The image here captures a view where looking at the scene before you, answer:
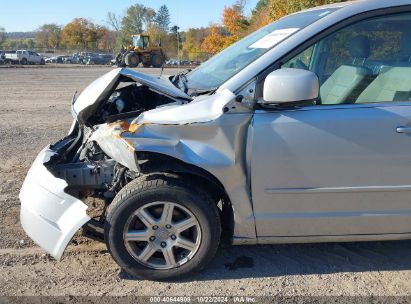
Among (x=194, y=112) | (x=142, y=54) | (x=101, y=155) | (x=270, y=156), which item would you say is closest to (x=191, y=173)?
(x=194, y=112)

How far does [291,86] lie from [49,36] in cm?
11622

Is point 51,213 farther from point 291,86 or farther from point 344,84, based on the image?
point 344,84

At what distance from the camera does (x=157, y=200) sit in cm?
308

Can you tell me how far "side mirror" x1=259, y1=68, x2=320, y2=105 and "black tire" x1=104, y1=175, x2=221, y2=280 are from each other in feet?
2.76

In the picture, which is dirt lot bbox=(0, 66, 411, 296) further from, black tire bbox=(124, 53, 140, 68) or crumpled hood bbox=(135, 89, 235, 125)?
black tire bbox=(124, 53, 140, 68)

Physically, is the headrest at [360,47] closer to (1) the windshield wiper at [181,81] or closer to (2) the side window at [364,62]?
(2) the side window at [364,62]

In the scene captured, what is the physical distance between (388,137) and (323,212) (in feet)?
2.15

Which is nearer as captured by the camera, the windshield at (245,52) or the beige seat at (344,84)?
the beige seat at (344,84)

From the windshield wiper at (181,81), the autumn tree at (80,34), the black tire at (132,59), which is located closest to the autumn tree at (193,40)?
the autumn tree at (80,34)

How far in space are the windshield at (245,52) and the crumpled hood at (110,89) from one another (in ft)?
0.88

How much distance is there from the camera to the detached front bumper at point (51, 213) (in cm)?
305

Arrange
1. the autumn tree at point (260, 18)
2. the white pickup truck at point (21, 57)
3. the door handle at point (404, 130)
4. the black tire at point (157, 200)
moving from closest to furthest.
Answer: the door handle at point (404, 130) → the black tire at point (157, 200) → the autumn tree at point (260, 18) → the white pickup truck at point (21, 57)

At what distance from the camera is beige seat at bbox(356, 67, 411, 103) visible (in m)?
3.09

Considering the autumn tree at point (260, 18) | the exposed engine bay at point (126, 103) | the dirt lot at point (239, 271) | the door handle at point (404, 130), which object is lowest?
the dirt lot at point (239, 271)
